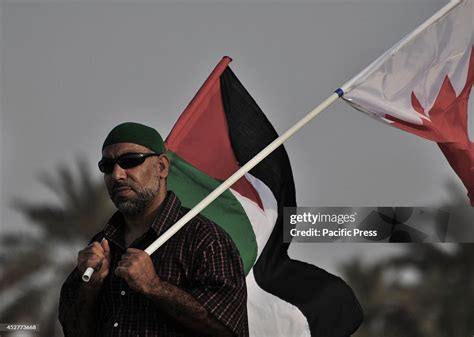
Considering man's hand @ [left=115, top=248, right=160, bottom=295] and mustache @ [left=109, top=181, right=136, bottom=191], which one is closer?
man's hand @ [left=115, top=248, right=160, bottom=295]

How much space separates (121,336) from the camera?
5.75 ft

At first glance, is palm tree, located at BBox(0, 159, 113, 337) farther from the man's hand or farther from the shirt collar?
the man's hand

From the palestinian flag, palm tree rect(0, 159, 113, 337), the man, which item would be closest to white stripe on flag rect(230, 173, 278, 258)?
the palestinian flag

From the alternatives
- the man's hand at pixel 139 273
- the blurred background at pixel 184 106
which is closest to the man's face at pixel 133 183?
the man's hand at pixel 139 273

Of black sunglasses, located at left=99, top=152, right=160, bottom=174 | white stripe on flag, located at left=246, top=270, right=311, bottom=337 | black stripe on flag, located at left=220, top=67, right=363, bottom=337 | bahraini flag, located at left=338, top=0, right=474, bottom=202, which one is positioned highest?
bahraini flag, located at left=338, top=0, right=474, bottom=202

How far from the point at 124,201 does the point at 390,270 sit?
56.8 inches

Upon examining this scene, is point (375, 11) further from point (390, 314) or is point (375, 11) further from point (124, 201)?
point (124, 201)

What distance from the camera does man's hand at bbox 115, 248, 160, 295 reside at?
1648 millimetres

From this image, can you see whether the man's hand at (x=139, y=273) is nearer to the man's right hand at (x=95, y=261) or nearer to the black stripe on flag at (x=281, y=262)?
the man's right hand at (x=95, y=261)

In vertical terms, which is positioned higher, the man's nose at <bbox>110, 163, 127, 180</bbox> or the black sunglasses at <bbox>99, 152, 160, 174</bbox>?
the black sunglasses at <bbox>99, 152, 160, 174</bbox>

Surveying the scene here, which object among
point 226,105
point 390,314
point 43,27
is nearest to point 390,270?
point 390,314

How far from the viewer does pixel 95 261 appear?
176 cm

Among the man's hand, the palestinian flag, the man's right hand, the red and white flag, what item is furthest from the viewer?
the palestinian flag

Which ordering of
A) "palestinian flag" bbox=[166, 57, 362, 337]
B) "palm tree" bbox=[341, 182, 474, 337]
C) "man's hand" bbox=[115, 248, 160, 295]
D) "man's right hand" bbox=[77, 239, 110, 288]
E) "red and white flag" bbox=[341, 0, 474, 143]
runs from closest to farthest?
"man's hand" bbox=[115, 248, 160, 295] → "man's right hand" bbox=[77, 239, 110, 288] → "red and white flag" bbox=[341, 0, 474, 143] → "palm tree" bbox=[341, 182, 474, 337] → "palestinian flag" bbox=[166, 57, 362, 337]
